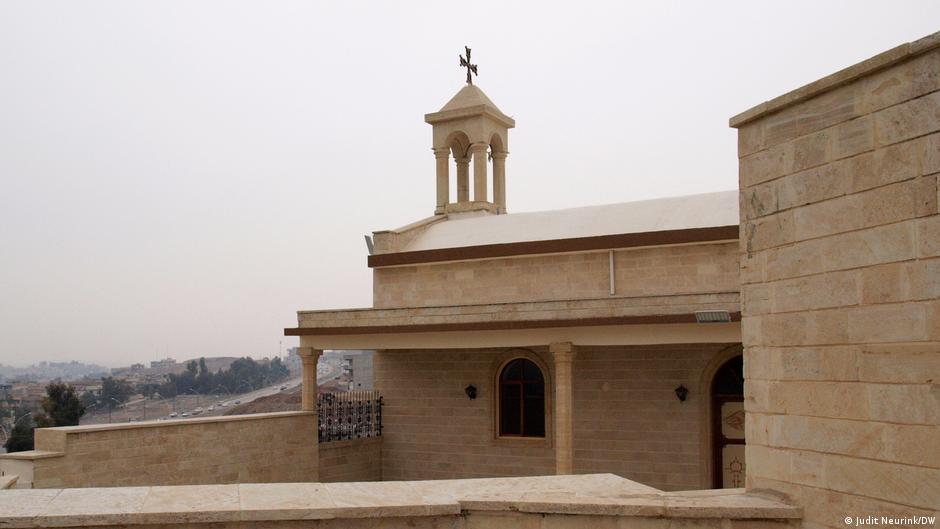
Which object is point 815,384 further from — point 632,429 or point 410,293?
point 410,293

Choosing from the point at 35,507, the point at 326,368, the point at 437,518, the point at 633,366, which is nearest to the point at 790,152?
the point at 437,518

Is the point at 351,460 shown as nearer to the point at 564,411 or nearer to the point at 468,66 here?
the point at 564,411

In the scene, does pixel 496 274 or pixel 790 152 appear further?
pixel 496 274

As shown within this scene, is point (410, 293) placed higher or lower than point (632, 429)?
higher

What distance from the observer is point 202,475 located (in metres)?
14.5

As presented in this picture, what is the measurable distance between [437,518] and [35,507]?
2.32 m

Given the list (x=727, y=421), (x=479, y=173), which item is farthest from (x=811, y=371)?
(x=479, y=173)

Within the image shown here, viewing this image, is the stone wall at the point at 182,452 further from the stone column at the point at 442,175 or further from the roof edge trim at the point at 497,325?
the stone column at the point at 442,175

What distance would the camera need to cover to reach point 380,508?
538 cm

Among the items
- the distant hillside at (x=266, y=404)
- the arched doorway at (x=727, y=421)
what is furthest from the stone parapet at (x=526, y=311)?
the distant hillside at (x=266, y=404)

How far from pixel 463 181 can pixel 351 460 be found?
947 cm

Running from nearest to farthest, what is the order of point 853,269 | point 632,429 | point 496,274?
point 853,269 → point 632,429 → point 496,274

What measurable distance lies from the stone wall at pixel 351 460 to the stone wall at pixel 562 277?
302cm

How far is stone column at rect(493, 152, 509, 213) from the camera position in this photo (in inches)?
963
